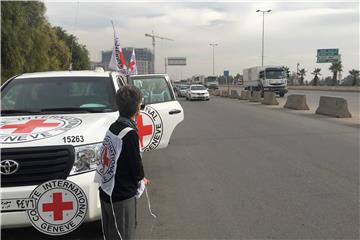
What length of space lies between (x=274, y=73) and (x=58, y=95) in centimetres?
3941

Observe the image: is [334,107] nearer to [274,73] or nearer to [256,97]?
[256,97]

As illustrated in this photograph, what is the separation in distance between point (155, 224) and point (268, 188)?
2.26 meters

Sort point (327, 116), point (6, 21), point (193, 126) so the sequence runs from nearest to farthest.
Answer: point (193, 126) → point (327, 116) → point (6, 21)

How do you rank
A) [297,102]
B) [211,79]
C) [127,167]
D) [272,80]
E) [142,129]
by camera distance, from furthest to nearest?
[211,79] < [272,80] < [297,102] < [142,129] < [127,167]

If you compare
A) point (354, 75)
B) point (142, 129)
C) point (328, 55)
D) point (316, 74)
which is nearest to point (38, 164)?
point (142, 129)

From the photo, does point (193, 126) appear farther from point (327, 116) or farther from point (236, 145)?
point (327, 116)

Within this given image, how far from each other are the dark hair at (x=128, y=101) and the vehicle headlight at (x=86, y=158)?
1060 mm

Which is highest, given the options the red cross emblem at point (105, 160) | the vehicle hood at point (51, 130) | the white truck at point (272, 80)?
the white truck at point (272, 80)

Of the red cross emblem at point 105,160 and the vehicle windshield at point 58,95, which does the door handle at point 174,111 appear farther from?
the red cross emblem at point 105,160

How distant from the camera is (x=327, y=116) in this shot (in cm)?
1914

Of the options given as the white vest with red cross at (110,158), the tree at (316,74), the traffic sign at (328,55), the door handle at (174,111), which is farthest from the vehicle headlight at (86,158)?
the tree at (316,74)

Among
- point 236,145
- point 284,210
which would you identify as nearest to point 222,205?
point 284,210

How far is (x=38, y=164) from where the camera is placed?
4305 mm

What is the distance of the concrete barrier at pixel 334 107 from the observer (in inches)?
719
